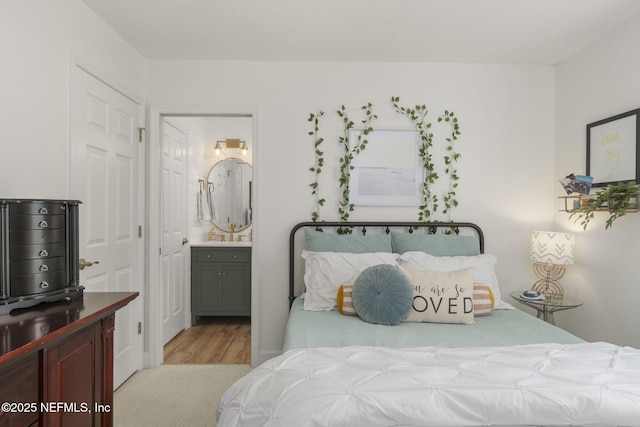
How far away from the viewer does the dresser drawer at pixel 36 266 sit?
150 centimetres

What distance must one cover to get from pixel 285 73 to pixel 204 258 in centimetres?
226

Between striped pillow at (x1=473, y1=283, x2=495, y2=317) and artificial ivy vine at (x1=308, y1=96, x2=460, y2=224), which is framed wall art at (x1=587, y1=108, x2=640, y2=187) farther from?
striped pillow at (x1=473, y1=283, x2=495, y2=317)

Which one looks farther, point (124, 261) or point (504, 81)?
point (504, 81)

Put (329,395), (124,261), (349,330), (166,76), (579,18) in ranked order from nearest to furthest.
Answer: (329,395), (349,330), (579,18), (124,261), (166,76)

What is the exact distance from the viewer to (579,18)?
2.56 meters

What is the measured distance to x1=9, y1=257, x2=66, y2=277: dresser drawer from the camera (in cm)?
150

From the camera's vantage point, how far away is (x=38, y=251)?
1.57 metres

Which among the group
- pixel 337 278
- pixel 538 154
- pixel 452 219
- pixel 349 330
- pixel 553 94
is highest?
pixel 553 94

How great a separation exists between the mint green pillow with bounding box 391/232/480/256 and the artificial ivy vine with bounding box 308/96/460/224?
281 millimetres

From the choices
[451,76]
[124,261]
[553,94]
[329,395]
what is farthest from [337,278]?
[553,94]

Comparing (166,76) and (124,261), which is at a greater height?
(166,76)

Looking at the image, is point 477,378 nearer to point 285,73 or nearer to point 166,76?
point 285,73

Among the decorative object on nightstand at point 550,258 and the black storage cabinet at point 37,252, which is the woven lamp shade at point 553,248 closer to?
the decorative object on nightstand at point 550,258

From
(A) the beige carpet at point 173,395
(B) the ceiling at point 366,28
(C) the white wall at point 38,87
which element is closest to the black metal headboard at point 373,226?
(A) the beige carpet at point 173,395
